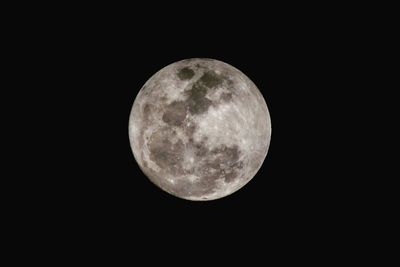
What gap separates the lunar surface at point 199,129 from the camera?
Answer: 15.7ft

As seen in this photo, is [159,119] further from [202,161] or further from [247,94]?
[247,94]

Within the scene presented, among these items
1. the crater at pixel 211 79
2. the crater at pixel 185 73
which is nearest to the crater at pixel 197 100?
the crater at pixel 211 79

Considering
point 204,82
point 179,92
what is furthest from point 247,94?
point 179,92

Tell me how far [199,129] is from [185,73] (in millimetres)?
962

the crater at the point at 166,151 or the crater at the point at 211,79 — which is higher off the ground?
the crater at the point at 211,79

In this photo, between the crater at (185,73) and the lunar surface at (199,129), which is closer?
the lunar surface at (199,129)

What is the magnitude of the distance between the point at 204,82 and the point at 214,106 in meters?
0.42

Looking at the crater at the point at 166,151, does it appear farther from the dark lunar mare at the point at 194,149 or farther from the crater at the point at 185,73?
the crater at the point at 185,73

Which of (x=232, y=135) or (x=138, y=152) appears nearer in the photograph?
(x=232, y=135)

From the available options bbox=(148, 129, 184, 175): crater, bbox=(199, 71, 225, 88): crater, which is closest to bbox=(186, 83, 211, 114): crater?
bbox=(199, 71, 225, 88): crater

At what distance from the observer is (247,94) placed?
203 inches

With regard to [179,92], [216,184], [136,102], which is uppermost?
[136,102]

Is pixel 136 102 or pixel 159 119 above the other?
pixel 136 102

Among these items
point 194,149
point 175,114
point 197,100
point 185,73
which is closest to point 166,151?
point 194,149
